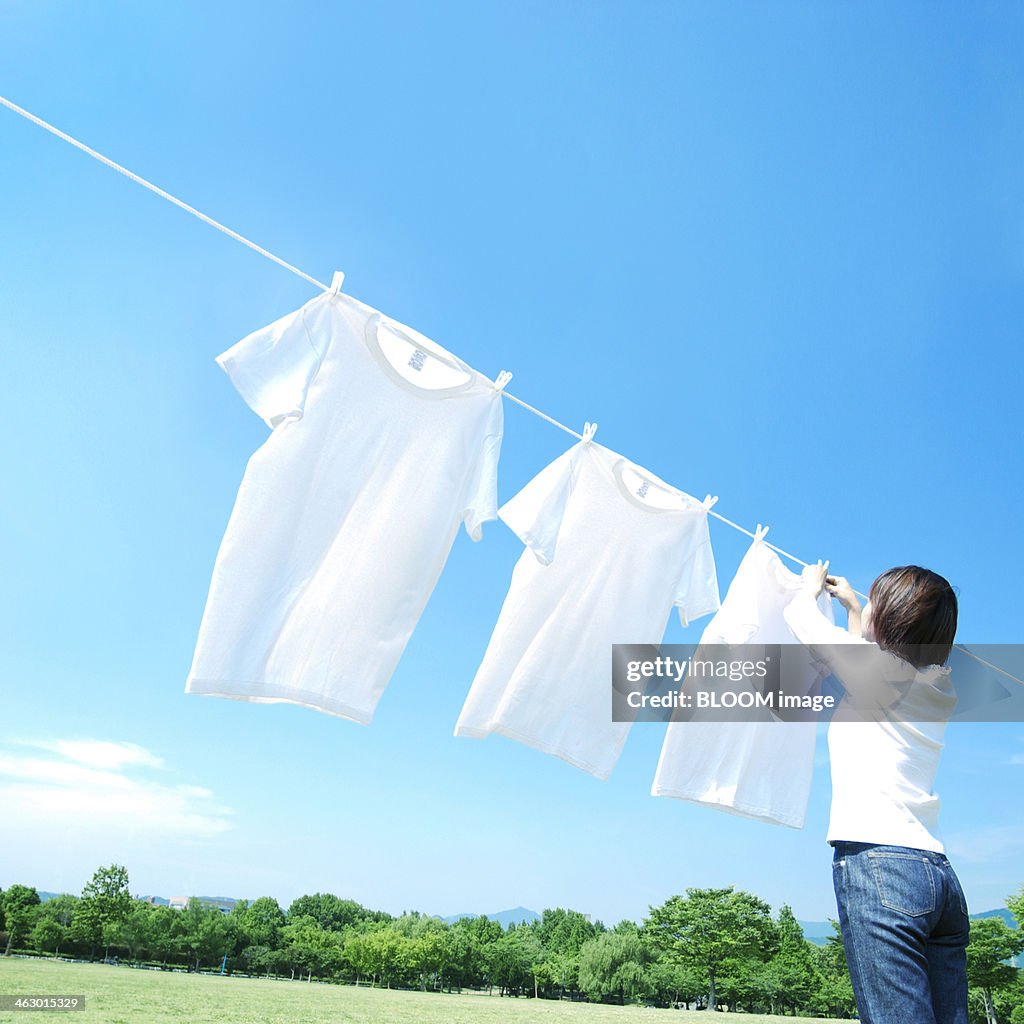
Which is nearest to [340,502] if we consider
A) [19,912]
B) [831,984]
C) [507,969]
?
[831,984]

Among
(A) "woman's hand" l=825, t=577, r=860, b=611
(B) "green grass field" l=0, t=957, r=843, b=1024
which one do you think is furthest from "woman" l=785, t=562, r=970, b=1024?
(B) "green grass field" l=0, t=957, r=843, b=1024

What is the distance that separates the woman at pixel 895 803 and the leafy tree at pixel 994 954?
2883 centimetres

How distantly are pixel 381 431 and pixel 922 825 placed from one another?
2.23m

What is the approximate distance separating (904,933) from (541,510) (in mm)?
2195

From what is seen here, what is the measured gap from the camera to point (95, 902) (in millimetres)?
39812

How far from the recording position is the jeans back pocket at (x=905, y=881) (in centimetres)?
146

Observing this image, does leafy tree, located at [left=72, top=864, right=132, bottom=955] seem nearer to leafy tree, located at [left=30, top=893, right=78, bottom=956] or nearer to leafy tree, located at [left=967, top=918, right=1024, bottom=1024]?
leafy tree, located at [left=30, top=893, right=78, bottom=956]

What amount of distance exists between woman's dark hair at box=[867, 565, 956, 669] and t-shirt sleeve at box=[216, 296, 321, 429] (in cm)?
195

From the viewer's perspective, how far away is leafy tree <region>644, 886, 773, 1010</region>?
1335 inches

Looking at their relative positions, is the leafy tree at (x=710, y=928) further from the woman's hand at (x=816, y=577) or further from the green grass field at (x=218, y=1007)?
the woman's hand at (x=816, y=577)

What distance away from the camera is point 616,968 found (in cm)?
3391

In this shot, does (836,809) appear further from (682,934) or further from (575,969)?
(575,969)

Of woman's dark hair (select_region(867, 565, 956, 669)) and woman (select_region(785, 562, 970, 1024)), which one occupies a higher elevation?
woman's dark hair (select_region(867, 565, 956, 669))

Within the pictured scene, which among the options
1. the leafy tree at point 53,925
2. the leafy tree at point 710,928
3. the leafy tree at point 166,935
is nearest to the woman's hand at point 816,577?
the leafy tree at point 710,928
